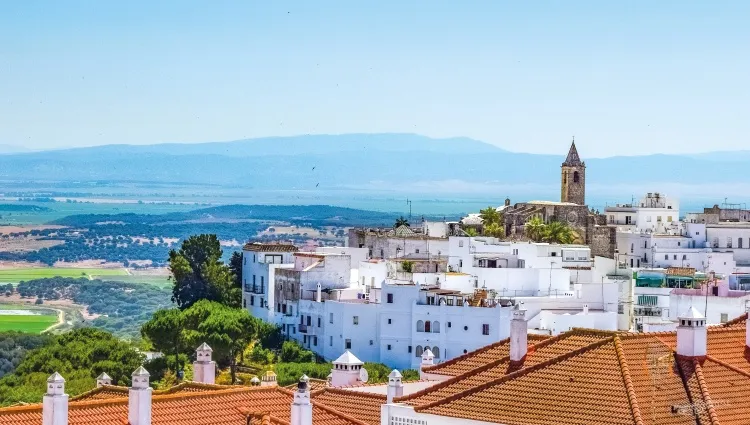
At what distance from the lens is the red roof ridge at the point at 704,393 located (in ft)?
97.3

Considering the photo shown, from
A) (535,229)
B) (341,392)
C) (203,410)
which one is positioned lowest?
(341,392)

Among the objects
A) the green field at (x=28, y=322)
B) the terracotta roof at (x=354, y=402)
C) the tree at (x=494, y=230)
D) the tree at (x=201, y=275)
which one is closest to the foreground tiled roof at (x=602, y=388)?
the terracotta roof at (x=354, y=402)

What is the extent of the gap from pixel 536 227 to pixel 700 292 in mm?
25099

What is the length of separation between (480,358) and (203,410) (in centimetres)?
532

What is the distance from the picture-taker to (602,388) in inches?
1166

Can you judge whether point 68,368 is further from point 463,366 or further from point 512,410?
point 512,410

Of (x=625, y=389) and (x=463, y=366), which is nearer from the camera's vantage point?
(x=625, y=389)

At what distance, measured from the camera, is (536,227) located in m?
118

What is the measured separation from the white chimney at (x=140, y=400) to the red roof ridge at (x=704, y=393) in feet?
28.8

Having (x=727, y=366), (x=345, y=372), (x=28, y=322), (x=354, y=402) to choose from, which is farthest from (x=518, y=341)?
(x=28, y=322)

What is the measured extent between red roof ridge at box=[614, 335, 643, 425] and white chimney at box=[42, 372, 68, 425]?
8.64 meters

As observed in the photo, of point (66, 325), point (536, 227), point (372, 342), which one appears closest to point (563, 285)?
point (372, 342)

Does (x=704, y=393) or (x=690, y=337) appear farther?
(x=690, y=337)

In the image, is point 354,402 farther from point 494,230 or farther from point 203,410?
point 494,230
